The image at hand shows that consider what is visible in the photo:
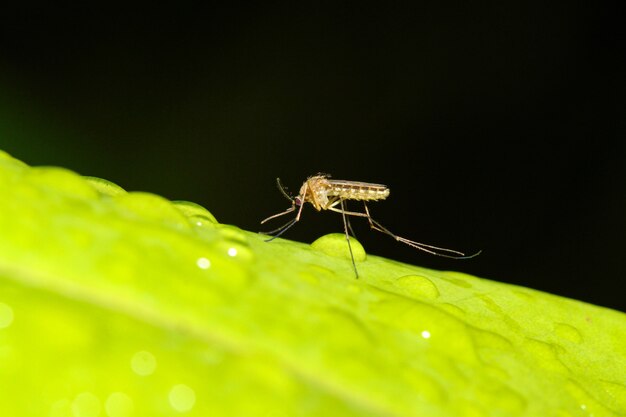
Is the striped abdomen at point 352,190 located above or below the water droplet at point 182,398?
below

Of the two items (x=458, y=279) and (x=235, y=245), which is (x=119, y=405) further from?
(x=458, y=279)

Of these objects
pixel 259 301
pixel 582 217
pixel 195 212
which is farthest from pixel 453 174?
pixel 259 301

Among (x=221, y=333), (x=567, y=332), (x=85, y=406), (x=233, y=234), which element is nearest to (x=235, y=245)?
(x=233, y=234)

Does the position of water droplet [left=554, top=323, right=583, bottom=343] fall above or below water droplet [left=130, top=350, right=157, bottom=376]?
below

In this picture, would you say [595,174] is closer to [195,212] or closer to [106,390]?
[195,212]

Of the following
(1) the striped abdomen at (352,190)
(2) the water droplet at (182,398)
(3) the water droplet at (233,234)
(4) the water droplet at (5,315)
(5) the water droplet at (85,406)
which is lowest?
(1) the striped abdomen at (352,190)

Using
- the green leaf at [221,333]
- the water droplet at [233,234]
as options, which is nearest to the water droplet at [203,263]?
the green leaf at [221,333]

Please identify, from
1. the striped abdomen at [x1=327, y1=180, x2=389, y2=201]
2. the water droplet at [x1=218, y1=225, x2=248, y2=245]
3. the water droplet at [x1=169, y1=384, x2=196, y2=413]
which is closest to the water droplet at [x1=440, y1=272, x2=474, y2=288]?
the water droplet at [x1=218, y1=225, x2=248, y2=245]

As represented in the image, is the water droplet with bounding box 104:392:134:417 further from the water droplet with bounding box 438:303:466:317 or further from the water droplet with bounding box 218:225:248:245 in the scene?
the water droplet with bounding box 438:303:466:317

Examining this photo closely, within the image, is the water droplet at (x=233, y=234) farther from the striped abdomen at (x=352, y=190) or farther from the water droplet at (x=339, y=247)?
the striped abdomen at (x=352, y=190)
